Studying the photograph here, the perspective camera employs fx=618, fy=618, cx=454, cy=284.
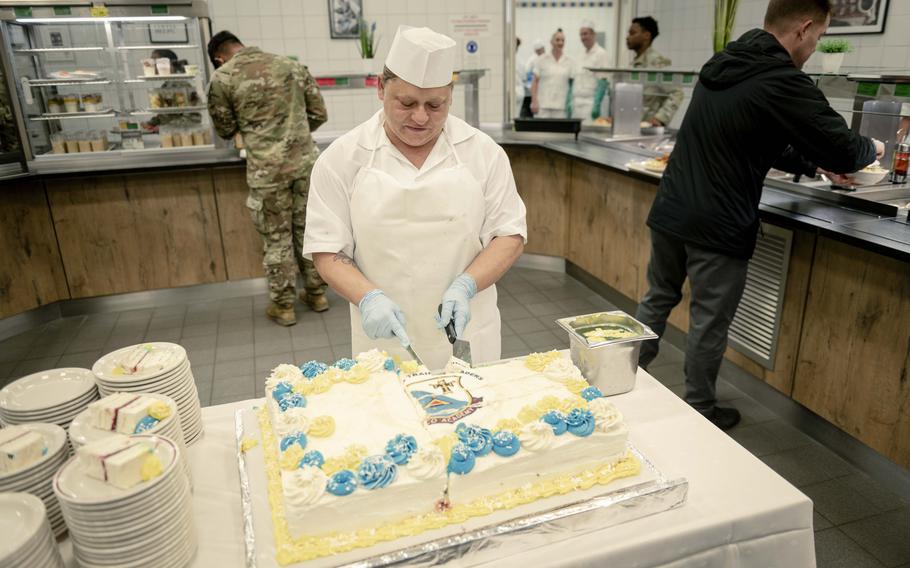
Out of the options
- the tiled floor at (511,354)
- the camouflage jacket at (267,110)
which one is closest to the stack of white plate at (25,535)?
the tiled floor at (511,354)

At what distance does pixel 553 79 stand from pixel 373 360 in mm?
5261

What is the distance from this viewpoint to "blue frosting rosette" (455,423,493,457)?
3.70 feet

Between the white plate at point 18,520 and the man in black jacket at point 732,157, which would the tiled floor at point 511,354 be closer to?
the man in black jacket at point 732,157

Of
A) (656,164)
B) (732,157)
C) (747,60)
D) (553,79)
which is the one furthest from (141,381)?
(553,79)

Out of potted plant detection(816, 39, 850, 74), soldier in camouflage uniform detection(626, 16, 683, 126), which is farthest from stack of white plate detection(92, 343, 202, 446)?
soldier in camouflage uniform detection(626, 16, 683, 126)

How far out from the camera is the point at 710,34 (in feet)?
18.9

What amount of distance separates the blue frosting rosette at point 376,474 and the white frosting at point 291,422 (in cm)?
19

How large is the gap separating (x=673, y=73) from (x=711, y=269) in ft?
5.91

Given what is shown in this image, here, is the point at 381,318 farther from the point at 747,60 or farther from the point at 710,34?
the point at 710,34

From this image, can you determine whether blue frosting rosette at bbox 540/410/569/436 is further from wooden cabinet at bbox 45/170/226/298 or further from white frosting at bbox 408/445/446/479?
wooden cabinet at bbox 45/170/226/298

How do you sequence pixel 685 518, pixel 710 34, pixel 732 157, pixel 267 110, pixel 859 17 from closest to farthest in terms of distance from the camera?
pixel 685 518 < pixel 732 157 < pixel 267 110 < pixel 859 17 < pixel 710 34

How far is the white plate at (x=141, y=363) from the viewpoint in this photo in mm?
1224

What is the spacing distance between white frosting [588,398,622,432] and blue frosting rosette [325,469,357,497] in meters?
0.48

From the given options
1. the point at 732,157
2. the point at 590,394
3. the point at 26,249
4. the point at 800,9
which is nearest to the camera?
the point at 590,394
